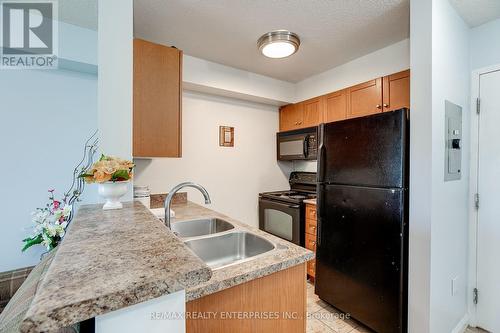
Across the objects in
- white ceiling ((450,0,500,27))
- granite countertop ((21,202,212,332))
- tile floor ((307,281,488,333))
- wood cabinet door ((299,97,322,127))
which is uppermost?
white ceiling ((450,0,500,27))

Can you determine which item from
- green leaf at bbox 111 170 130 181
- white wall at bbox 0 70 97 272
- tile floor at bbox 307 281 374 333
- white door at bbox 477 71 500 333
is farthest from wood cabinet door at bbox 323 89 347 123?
white wall at bbox 0 70 97 272

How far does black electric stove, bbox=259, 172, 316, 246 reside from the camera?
2553 millimetres

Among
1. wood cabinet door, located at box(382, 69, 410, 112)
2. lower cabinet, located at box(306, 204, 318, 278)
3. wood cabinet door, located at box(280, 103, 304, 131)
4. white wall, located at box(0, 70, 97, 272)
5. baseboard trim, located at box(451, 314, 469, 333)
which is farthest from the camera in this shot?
wood cabinet door, located at box(280, 103, 304, 131)

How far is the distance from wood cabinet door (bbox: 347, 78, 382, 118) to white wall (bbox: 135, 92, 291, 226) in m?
1.19

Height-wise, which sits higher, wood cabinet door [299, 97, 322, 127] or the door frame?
wood cabinet door [299, 97, 322, 127]

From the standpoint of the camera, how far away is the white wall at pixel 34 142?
6.28 ft

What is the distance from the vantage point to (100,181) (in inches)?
42.5

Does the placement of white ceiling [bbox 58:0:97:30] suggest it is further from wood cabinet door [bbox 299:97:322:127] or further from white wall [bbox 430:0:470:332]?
white wall [bbox 430:0:470:332]

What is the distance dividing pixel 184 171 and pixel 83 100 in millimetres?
1188

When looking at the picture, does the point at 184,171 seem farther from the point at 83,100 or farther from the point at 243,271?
the point at 243,271

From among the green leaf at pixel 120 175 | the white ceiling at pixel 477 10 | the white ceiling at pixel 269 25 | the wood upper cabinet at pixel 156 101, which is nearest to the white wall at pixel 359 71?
the white ceiling at pixel 269 25

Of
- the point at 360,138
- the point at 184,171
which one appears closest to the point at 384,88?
the point at 360,138

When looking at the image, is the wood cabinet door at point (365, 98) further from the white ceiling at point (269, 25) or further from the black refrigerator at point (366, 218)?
the black refrigerator at point (366, 218)

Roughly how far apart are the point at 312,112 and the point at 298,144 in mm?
436
